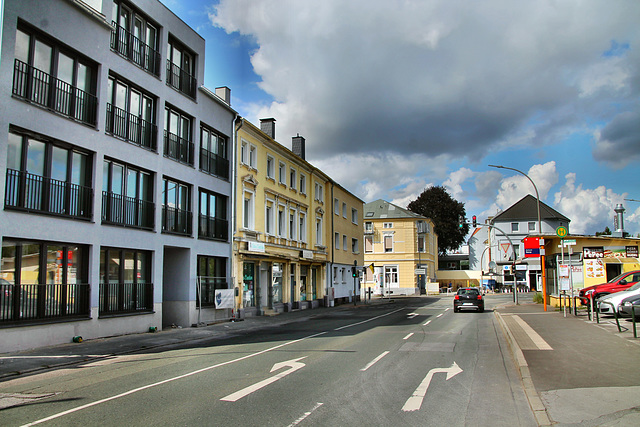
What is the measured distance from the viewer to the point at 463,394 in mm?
8078

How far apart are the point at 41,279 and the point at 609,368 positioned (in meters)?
14.4

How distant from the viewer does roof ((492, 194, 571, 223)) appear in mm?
75188

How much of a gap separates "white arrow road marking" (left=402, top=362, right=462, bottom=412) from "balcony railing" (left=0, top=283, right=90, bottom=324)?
36.0 ft

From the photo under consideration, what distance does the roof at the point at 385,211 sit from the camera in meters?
68.5

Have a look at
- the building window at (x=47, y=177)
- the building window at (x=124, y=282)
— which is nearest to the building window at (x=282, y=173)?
the building window at (x=124, y=282)

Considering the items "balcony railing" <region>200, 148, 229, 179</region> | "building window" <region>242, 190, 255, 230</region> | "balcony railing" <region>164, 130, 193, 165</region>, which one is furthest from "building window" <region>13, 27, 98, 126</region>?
"building window" <region>242, 190, 255, 230</region>

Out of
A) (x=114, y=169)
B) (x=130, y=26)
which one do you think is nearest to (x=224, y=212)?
(x=114, y=169)

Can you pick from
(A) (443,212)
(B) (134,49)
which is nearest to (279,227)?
(B) (134,49)

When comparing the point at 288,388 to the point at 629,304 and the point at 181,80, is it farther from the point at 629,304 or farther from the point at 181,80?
the point at 181,80

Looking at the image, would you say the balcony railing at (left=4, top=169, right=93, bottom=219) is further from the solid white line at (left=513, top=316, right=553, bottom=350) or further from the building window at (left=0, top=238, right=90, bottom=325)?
the solid white line at (left=513, top=316, right=553, bottom=350)

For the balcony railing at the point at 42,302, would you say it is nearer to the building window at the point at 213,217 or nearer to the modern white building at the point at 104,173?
the modern white building at the point at 104,173

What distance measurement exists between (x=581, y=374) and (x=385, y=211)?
61.8m

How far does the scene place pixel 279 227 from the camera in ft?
106

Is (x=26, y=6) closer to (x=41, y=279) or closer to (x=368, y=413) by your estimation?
(x=41, y=279)
